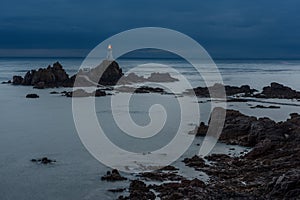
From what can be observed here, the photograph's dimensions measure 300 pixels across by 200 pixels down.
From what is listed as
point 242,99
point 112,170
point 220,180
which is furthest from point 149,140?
point 242,99

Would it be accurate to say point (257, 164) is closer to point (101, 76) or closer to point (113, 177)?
point (113, 177)

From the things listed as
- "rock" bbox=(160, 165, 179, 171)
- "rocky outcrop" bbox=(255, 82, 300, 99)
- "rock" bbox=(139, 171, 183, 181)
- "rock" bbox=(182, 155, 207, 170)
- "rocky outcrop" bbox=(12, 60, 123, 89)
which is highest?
"rocky outcrop" bbox=(12, 60, 123, 89)

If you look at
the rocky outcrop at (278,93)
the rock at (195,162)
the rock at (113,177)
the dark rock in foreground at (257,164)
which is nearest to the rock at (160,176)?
the rock at (113,177)

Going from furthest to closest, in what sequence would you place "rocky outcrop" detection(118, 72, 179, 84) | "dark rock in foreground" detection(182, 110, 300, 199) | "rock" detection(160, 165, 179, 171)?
1. "rocky outcrop" detection(118, 72, 179, 84)
2. "rock" detection(160, 165, 179, 171)
3. "dark rock in foreground" detection(182, 110, 300, 199)

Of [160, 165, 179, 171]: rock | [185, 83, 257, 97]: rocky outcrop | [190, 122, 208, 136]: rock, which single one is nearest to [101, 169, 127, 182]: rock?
[160, 165, 179, 171]: rock

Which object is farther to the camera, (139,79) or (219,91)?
(139,79)

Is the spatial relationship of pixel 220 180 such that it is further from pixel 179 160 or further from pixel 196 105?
pixel 196 105

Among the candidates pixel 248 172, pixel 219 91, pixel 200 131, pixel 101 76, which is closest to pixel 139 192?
pixel 248 172

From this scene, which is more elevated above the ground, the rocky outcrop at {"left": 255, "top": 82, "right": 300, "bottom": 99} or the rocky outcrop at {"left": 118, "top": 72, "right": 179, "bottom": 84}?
the rocky outcrop at {"left": 118, "top": 72, "right": 179, "bottom": 84}

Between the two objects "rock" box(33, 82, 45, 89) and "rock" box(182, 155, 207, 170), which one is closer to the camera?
"rock" box(182, 155, 207, 170)

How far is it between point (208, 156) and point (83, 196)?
7459 millimetres

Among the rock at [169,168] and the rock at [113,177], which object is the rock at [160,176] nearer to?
the rock at [169,168]

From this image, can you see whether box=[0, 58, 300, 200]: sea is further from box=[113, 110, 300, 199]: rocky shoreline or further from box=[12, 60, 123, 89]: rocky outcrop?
box=[12, 60, 123, 89]: rocky outcrop

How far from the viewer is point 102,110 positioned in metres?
36.4
